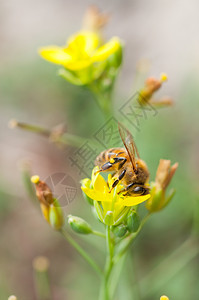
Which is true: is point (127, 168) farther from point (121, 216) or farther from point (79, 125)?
point (79, 125)

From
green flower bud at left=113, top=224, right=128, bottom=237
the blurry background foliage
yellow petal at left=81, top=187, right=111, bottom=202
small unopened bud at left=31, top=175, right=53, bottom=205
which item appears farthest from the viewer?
the blurry background foliage

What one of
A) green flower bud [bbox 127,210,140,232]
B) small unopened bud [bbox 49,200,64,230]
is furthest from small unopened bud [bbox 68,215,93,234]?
green flower bud [bbox 127,210,140,232]

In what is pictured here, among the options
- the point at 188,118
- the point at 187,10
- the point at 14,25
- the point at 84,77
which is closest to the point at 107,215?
the point at 84,77

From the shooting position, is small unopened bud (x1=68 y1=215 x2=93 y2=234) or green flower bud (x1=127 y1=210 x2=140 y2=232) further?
small unopened bud (x1=68 y1=215 x2=93 y2=234)

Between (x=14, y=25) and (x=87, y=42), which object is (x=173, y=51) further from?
(x=87, y=42)

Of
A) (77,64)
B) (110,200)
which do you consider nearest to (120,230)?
(110,200)

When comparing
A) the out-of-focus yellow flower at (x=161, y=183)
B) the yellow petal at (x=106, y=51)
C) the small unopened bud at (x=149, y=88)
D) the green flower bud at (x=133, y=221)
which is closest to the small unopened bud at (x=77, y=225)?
the green flower bud at (x=133, y=221)

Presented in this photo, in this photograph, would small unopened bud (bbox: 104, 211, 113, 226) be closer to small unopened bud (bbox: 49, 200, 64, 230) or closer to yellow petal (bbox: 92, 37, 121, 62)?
small unopened bud (bbox: 49, 200, 64, 230)
